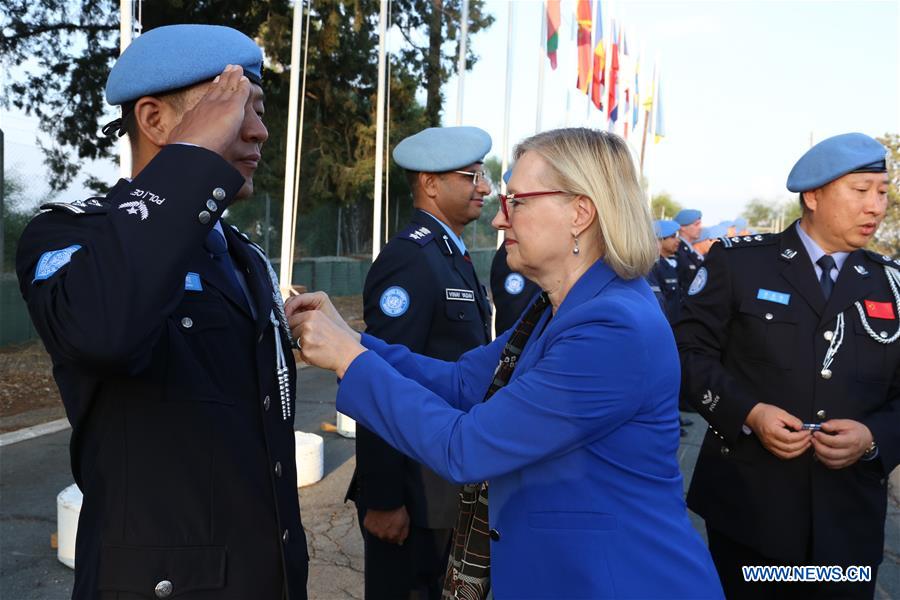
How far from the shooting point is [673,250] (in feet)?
33.1

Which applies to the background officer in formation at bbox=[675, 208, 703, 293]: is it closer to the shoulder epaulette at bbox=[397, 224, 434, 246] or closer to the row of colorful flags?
the row of colorful flags

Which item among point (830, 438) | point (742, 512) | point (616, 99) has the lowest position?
point (742, 512)

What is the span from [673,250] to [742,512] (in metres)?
7.68

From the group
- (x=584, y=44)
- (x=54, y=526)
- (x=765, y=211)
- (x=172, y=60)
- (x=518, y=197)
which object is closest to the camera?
(x=172, y=60)

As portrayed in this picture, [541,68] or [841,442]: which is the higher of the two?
[541,68]

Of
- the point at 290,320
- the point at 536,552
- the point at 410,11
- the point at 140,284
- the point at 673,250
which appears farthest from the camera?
the point at 410,11

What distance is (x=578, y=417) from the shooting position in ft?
5.00

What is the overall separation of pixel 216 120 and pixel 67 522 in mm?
3087

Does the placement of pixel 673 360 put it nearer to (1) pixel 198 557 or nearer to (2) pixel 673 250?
(1) pixel 198 557

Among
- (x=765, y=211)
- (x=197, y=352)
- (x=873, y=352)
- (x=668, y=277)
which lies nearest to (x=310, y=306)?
(x=197, y=352)

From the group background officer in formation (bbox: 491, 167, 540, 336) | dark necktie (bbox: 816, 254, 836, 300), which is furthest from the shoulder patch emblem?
background officer in formation (bbox: 491, 167, 540, 336)

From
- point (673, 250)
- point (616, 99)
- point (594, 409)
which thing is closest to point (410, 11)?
point (616, 99)

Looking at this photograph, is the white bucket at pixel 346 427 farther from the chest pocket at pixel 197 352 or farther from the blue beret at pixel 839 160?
the chest pocket at pixel 197 352
